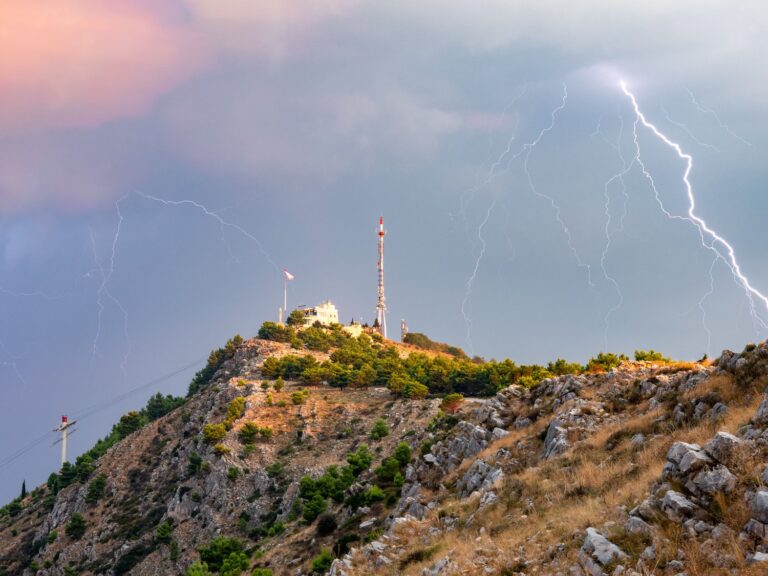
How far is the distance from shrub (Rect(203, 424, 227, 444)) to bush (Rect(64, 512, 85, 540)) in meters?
20.2

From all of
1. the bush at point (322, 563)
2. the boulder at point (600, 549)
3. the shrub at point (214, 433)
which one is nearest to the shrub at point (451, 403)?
the shrub at point (214, 433)

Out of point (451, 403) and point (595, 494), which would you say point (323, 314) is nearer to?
point (451, 403)

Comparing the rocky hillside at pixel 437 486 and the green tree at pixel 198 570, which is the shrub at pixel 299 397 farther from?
the green tree at pixel 198 570

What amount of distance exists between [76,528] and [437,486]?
65939 mm

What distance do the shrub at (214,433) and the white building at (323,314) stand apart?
216ft

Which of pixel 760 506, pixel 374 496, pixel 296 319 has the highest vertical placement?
pixel 296 319

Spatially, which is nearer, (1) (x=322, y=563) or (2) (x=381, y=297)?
(1) (x=322, y=563)

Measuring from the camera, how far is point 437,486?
3456 centimetres

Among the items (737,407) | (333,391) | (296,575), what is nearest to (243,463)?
(333,391)

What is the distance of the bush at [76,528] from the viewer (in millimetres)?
76688

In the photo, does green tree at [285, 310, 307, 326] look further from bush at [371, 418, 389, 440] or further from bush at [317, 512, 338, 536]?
bush at [317, 512, 338, 536]

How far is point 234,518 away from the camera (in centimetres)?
6700

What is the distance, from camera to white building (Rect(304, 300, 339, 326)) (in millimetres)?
148000

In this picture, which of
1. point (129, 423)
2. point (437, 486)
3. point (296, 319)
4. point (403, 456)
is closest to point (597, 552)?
point (437, 486)
